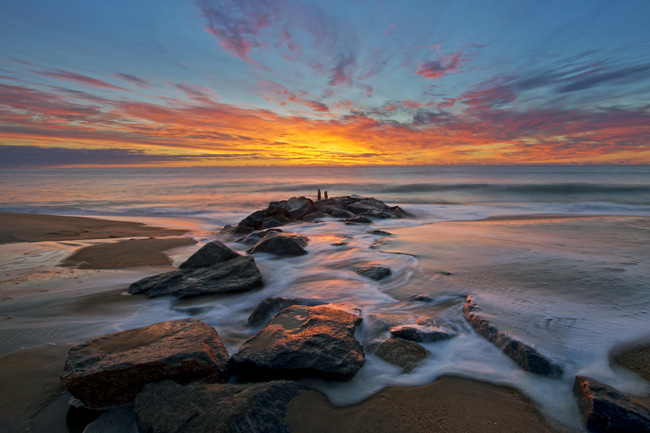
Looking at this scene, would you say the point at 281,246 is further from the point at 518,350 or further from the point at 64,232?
the point at 64,232

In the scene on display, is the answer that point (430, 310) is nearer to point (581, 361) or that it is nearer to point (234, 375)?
point (581, 361)

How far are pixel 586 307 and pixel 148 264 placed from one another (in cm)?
773

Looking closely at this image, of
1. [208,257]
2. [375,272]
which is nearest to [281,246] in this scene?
[208,257]

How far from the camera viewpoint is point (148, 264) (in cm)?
685

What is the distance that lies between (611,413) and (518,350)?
86 centimetres

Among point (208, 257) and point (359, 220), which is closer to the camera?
point (208, 257)

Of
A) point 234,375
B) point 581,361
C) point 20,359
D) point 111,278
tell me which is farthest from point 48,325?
point 581,361

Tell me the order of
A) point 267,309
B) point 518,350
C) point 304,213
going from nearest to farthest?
point 518,350 → point 267,309 → point 304,213

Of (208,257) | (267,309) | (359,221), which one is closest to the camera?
(267,309)

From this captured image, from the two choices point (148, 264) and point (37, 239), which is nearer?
point (148, 264)

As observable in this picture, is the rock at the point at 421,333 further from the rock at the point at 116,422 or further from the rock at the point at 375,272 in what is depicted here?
A: the rock at the point at 116,422

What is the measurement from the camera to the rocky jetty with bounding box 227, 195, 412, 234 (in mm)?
12797

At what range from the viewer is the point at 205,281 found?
17.3ft

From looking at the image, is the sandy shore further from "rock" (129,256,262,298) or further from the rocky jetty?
"rock" (129,256,262,298)
